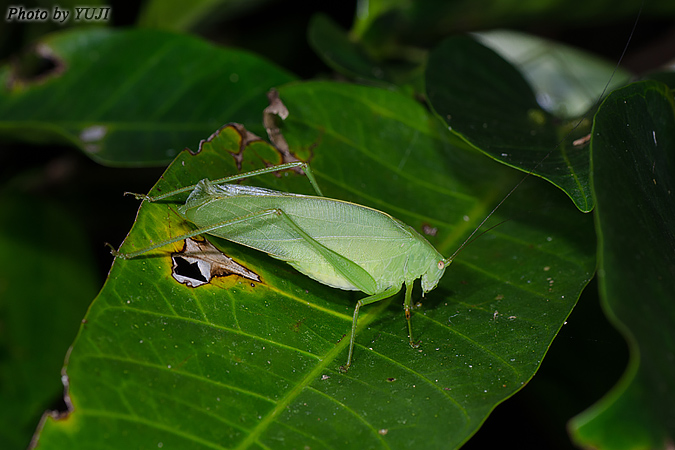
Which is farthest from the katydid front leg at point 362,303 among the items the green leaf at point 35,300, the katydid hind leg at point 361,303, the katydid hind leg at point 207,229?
the green leaf at point 35,300

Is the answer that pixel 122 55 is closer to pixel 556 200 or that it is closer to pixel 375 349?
pixel 375 349

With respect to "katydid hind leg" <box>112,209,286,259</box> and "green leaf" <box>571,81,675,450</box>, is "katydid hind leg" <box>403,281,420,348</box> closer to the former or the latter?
"katydid hind leg" <box>112,209,286,259</box>

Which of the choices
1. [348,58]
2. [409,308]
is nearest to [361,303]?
[409,308]

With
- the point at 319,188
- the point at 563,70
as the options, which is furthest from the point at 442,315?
the point at 563,70
